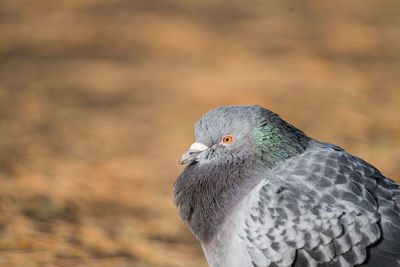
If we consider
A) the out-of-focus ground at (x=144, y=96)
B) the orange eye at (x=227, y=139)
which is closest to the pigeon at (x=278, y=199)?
the orange eye at (x=227, y=139)

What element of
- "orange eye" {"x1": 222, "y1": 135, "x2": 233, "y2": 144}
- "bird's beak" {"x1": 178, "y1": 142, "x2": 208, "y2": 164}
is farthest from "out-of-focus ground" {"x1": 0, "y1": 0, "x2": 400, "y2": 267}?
"orange eye" {"x1": 222, "y1": 135, "x2": 233, "y2": 144}

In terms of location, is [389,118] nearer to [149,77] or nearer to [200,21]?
[149,77]

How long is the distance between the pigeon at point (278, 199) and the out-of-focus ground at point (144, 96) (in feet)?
6.64

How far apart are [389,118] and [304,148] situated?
5.79 metres

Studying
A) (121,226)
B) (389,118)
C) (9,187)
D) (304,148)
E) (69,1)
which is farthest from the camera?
(69,1)

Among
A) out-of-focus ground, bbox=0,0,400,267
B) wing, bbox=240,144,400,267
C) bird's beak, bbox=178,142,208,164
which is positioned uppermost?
out-of-focus ground, bbox=0,0,400,267

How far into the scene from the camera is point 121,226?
6637mm

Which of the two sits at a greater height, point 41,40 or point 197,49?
point 41,40

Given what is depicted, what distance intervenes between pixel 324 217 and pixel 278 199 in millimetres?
339

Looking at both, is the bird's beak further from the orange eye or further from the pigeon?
the orange eye

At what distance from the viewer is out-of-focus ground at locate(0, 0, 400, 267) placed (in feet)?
21.5

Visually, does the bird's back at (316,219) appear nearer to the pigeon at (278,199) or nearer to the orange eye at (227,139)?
the pigeon at (278,199)

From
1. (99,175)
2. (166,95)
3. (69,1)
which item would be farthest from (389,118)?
(69,1)

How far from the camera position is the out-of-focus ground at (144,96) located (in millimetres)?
6547
